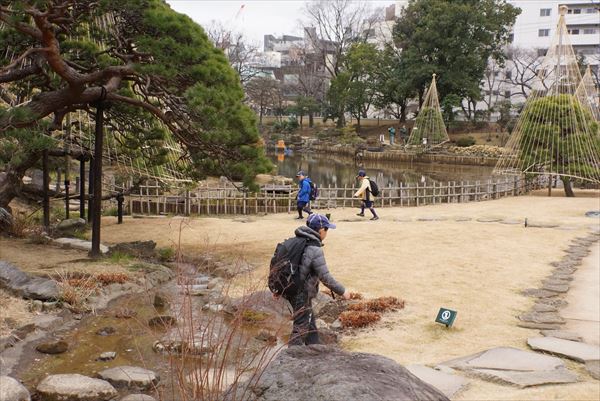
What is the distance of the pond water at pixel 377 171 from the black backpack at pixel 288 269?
82.4 feet

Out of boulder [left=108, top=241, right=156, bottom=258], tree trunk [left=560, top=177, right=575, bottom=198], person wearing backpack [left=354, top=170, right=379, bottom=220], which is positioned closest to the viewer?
boulder [left=108, top=241, right=156, bottom=258]

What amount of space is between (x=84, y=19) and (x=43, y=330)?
629 cm

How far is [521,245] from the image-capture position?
12883mm

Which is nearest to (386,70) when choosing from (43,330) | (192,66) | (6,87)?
(6,87)

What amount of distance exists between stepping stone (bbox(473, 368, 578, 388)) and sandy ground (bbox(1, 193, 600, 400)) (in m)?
0.12

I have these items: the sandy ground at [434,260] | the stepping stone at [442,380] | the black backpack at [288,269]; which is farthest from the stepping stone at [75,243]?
the stepping stone at [442,380]

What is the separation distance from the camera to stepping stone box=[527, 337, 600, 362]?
629cm

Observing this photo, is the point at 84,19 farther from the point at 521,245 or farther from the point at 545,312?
the point at 521,245

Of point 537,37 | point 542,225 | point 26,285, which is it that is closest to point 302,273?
point 26,285

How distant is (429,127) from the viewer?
45.6m

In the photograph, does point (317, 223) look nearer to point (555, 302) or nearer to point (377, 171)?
point (555, 302)

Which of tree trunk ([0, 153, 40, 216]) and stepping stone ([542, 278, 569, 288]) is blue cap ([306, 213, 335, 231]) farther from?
tree trunk ([0, 153, 40, 216])

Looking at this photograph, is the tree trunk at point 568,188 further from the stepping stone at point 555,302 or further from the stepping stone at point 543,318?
the stepping stone at point 543,318

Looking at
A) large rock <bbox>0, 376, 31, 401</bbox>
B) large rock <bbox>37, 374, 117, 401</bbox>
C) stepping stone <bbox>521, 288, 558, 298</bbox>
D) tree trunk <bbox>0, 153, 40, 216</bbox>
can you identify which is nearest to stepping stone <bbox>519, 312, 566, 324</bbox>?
stepping stone <bbox>521, 288, 558, 298</bbox>
